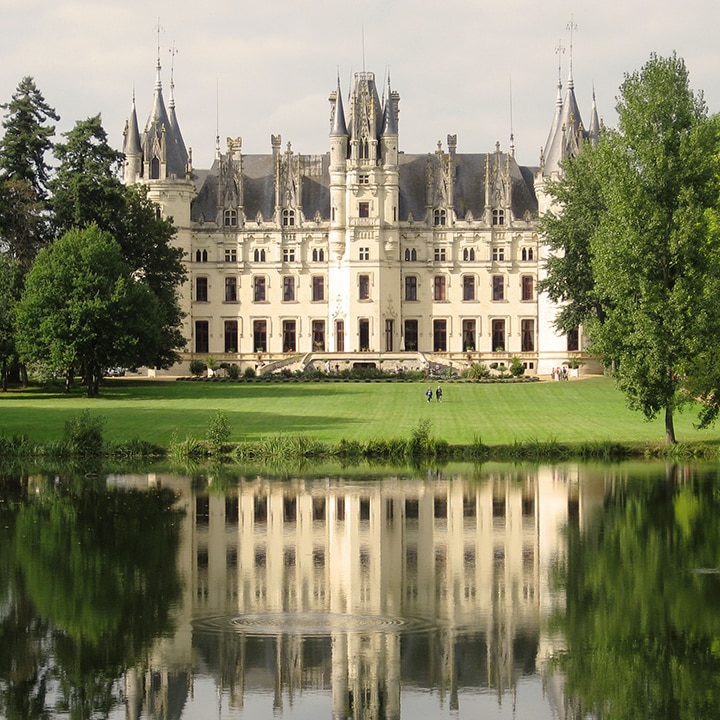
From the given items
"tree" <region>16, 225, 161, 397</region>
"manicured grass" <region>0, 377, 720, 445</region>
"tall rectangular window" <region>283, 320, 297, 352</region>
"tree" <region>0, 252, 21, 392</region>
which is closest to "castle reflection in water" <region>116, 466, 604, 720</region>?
"manicured grass" <region>0, 377, 720, 445</region>

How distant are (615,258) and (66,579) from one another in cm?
2195

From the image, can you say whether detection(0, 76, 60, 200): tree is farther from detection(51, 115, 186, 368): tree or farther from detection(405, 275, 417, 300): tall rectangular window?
detection(405, 275, 417, 300): tall rectangular window

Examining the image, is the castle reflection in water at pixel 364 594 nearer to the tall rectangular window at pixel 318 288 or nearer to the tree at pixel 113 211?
the tree at pixel 113 211

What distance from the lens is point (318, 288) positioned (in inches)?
3556

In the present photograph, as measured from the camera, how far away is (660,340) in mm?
39000

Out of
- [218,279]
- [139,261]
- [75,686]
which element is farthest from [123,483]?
[218,279]

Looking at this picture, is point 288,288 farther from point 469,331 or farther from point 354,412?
point 354,412

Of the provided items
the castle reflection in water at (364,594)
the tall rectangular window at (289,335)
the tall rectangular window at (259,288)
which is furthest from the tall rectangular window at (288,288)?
the castle reflection in water at (364,594)

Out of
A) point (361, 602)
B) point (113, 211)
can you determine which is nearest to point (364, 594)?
point (361, 602)

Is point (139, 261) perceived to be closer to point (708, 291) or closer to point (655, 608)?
point (708, 291)

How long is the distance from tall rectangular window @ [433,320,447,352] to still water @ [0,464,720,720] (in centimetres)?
5707

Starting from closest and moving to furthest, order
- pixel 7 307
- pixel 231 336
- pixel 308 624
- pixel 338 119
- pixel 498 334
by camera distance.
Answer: pixel 308 624, pixel 7 307, pixel 338 119, pixel 498 334, pixel 231 336

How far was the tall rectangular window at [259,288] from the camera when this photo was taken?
90.6 metres

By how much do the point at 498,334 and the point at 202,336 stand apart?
1828 centimetres
